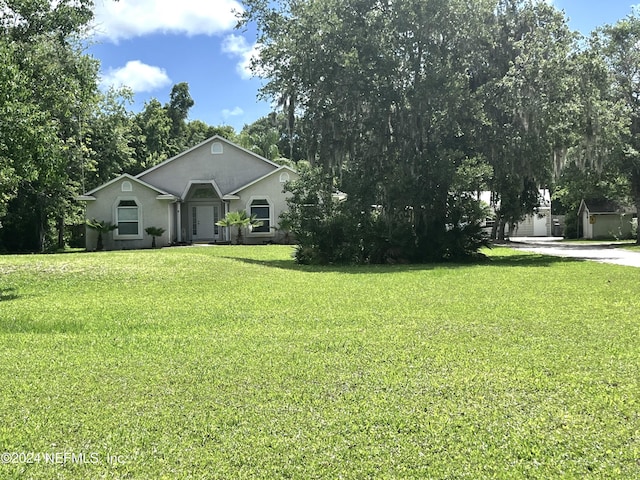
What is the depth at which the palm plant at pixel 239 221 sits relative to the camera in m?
28.0

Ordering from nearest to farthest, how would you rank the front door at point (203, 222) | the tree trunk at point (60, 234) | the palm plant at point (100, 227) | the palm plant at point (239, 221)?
the palm plant at point (100, 227) < the palm plant at point (239, 221) < the tree trunk at point (60, 234) < the front door at point (203, 222)

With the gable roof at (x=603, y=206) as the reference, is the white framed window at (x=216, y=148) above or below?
above

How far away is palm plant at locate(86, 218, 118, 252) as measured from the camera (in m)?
27.0

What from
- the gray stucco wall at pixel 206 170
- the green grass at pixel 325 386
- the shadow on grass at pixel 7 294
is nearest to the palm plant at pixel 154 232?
the gray stucco wall at pixel 206 170

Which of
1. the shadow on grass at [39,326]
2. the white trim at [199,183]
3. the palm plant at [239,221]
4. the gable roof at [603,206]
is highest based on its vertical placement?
the white trim at [199,183]

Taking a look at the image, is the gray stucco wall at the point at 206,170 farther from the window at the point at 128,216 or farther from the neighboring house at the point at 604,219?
the neighboring house at the point at 604,219

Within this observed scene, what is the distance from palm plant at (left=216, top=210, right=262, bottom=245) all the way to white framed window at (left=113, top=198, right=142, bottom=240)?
401 centimetres

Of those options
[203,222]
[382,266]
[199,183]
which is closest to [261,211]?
[199,183]

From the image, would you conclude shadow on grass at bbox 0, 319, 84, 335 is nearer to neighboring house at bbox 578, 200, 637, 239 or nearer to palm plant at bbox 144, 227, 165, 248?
palm plant at bbox 144, 227, 165, 248

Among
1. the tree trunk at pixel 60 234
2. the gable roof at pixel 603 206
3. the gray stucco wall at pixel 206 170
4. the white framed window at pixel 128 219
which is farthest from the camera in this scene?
the gable roof at pixel 603 206

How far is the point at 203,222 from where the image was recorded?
31.5 meters

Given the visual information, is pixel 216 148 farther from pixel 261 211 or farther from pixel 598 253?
pixel 598 253

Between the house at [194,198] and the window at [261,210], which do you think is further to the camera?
the window at [261,210]

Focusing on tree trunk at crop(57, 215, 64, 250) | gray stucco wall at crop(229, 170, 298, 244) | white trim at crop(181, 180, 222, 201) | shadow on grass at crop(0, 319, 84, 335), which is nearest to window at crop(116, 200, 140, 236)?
white trim at crop(181, 180, 222, 201)
